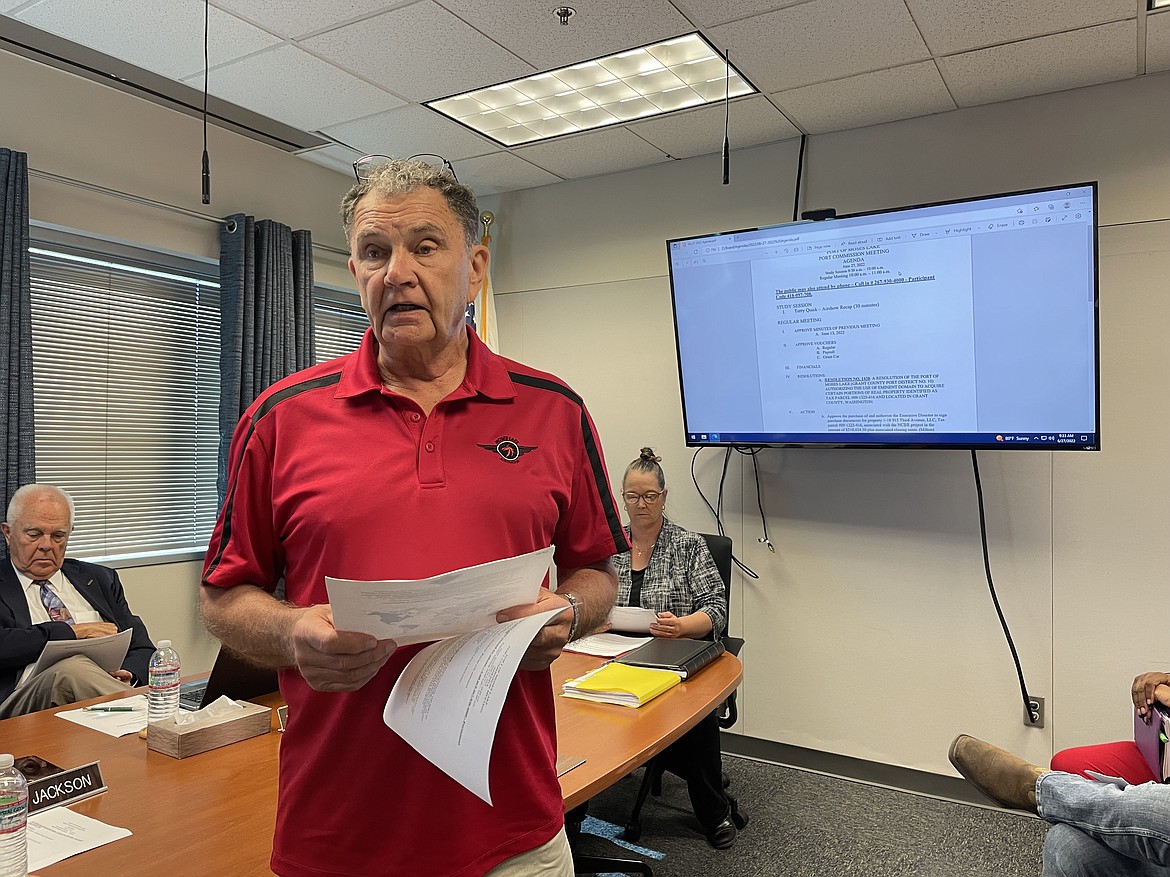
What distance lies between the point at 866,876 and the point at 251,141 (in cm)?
401

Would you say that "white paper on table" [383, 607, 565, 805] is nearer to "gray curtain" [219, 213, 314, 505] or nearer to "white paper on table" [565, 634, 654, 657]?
"white paper on table" [565, 634, 654, 657]

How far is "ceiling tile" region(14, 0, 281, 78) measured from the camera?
283 centimetres

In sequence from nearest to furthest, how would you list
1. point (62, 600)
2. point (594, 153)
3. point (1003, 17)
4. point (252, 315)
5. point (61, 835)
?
point (61, 835) < point (1003, 17) < point (62, 600) < point (252, 315) < point (594, 153)

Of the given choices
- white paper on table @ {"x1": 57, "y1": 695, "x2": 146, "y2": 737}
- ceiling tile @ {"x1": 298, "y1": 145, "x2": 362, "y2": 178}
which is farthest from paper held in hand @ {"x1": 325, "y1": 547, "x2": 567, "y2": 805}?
ceiling tile @ {"x1": 298, "y1": 145, "x2": 362, "y2": 178}

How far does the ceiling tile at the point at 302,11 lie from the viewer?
2.79 m

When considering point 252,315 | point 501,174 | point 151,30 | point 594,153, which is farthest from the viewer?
point 501,174

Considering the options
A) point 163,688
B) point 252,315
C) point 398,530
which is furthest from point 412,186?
point 252,315

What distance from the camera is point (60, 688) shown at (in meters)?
2.60

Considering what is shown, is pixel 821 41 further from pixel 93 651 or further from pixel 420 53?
pixel 93 651

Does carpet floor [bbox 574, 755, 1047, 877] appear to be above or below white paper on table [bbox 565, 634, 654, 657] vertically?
below

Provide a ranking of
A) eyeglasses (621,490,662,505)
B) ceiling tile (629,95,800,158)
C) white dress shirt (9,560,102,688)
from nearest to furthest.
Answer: white dress shirt (9,560,102,688), eyeglasses (621,490,662,505), ceiling tile (629,95,800,158)

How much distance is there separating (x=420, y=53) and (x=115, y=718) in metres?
2.35

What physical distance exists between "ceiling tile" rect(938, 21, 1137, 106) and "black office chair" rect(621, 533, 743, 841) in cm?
199

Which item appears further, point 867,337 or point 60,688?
point 867,337
